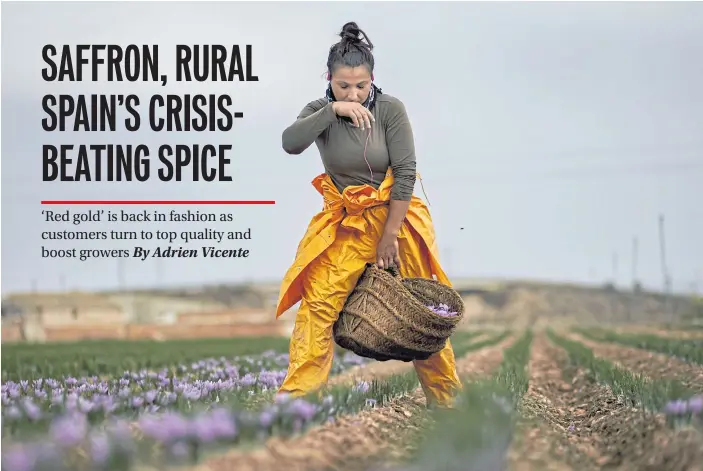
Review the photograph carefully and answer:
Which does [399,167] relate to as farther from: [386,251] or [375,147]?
[386,251]

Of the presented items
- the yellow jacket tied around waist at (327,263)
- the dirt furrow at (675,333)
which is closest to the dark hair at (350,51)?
the yellow jacket tied around waist at (327,263)

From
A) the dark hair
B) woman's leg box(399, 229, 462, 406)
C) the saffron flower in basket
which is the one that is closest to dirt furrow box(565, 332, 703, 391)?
woman's leg box(399, 229, 462, 406)

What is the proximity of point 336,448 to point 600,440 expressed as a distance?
2.14 m

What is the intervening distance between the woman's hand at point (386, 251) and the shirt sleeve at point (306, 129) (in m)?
0.69

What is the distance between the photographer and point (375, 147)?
588 cm

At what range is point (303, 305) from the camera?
19.5 ft

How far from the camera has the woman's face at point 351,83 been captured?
569 centimetres

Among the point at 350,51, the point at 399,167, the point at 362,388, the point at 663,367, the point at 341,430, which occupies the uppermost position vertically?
the point at 350,51

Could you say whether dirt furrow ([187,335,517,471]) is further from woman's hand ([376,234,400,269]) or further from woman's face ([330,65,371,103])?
woman's face ([330,65,371,103])

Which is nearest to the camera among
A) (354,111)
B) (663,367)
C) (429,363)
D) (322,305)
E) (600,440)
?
(354,111)

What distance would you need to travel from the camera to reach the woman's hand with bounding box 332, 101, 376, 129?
18.0 feet

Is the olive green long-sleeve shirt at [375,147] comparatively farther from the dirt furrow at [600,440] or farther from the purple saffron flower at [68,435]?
the purple saffron flower at [68,435]

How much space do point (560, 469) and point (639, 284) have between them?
97036 mm

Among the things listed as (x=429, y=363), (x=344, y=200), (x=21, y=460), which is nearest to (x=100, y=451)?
(x=21, y=460)
